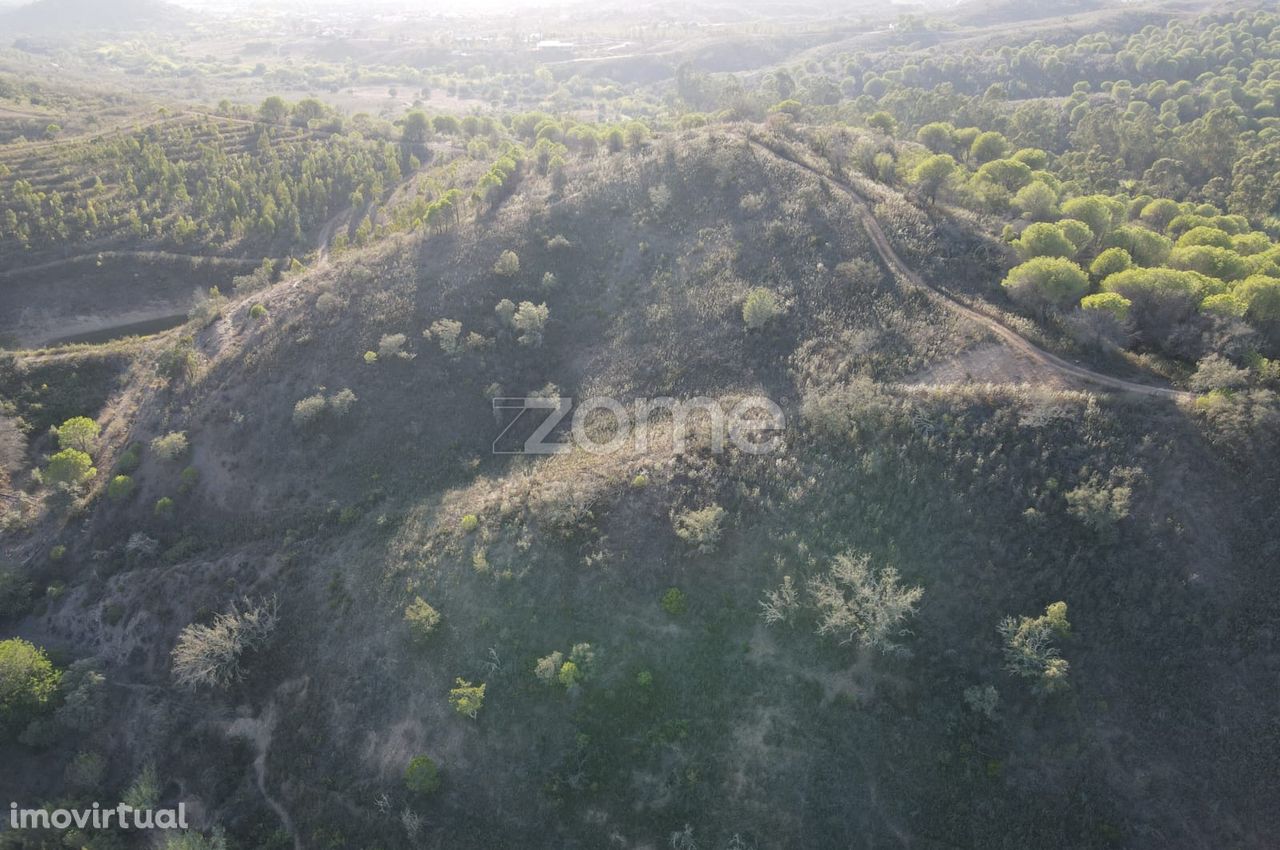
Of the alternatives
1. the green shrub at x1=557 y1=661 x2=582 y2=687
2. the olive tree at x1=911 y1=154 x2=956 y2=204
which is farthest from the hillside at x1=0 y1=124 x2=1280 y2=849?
the olive tree at x1=911 y1=154 x2=956 y2=204

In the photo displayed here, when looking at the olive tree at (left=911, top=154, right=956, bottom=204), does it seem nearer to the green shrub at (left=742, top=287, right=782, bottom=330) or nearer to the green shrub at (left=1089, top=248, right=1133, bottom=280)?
the green shrub at (left=1089, top=248, right=1133, bottom=280)

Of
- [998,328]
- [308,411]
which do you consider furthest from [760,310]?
[308,411]

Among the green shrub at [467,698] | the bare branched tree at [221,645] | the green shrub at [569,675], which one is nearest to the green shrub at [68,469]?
the bare branched tree at [221,645]

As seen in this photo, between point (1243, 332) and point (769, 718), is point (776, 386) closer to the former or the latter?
point (769, 718)

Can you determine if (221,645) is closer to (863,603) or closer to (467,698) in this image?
(467,698)

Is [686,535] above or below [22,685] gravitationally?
above

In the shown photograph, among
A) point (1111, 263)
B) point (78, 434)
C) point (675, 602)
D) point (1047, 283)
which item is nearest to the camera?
point (675, 602)
